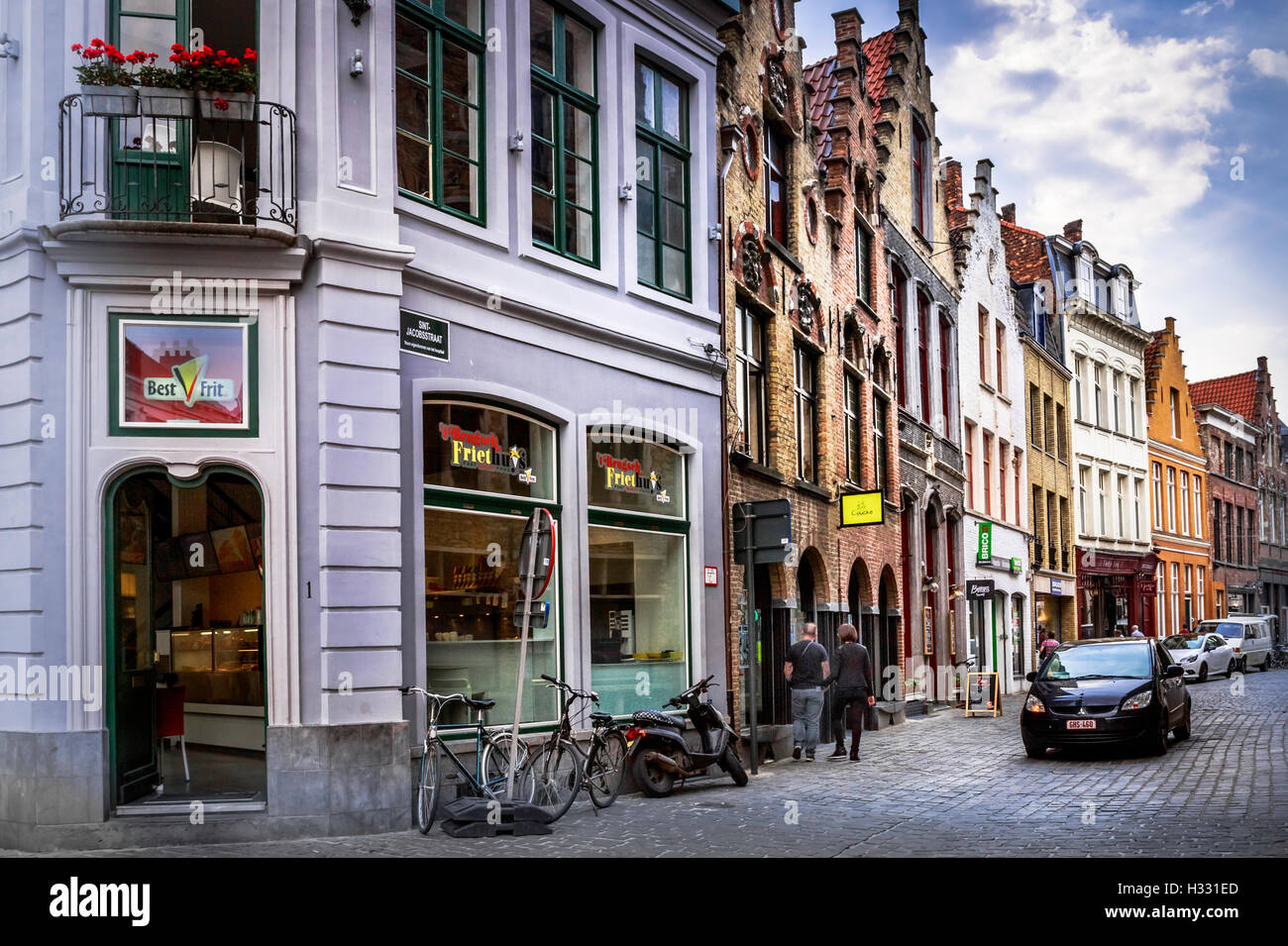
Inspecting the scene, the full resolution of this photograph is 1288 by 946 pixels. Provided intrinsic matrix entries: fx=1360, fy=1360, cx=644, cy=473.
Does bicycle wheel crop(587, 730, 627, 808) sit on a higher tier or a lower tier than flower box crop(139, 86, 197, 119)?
lower

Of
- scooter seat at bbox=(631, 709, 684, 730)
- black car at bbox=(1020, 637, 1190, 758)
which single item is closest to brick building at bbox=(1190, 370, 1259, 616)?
black car at bbox=(1020, 637, 1190, 758)

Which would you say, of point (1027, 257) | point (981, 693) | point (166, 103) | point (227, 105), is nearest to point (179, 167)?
point (166, 103)

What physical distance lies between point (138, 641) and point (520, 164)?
589cm

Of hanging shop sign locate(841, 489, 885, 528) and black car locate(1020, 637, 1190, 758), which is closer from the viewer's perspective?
black car locate(1020, 637, 1190, 758)

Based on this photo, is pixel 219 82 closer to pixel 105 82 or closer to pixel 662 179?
pixel 105 82

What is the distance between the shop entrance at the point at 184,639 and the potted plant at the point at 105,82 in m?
2.90

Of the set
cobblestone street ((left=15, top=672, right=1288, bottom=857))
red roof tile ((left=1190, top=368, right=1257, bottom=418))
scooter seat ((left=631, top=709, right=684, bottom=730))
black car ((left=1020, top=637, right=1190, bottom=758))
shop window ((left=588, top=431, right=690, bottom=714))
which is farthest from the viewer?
red roof tile ((left=1190, top=368, right=1257, bottom=418))

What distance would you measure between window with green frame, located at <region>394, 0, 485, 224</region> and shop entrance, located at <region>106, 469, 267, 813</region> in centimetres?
339

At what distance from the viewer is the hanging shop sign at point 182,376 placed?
35.4 feet

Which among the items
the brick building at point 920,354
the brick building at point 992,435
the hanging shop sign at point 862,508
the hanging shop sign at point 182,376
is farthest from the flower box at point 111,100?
the brick building at point 992,435

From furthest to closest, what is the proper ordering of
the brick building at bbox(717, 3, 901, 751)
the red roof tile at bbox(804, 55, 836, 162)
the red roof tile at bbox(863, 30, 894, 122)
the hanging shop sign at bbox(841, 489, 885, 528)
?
the red roof tile at bbox(863, 30, 894, 122), the red roof tile at bbox(804, 55, 836, 162), the hanging shop sign at bbox(841, 489, 885, 528), the brick building at bbox(717, 3, 901, 751)

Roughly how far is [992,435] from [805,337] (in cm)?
1677

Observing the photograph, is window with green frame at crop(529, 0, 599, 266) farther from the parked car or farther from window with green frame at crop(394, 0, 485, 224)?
the parked car

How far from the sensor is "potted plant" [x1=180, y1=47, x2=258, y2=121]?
10766mm
